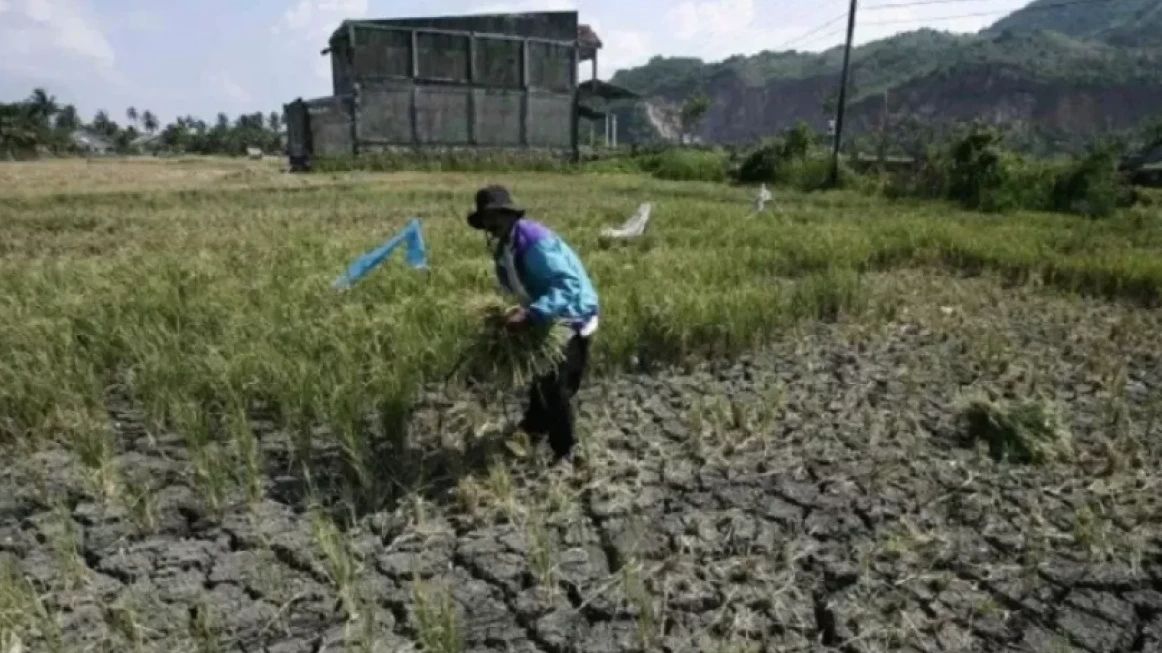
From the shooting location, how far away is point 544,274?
287 cm

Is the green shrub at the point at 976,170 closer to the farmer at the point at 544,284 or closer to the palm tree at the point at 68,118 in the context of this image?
the farmer at the point at 544,284

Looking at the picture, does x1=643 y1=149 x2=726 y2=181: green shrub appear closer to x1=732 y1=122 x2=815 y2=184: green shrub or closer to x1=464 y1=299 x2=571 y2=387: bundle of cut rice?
x1=732 y1=122 x2=815 y2=184: green shrub

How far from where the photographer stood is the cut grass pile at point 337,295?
333 cm

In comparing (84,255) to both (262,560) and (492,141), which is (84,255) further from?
(492,141)

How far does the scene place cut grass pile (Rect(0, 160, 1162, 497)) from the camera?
3.33 m

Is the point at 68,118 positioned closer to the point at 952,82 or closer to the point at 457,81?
the point at 457,81

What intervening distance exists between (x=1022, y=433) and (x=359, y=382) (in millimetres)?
2672

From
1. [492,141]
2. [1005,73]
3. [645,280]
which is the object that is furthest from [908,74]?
[645,280]

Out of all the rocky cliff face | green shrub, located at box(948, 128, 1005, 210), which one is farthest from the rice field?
the rocky cliff face

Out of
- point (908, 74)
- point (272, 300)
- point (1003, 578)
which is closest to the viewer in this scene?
point (1003, 578)

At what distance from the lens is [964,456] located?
317 cm

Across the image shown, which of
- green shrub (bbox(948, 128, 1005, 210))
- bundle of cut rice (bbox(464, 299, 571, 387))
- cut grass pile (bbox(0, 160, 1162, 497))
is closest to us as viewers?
bundle of cut rice (bbox(464, 299, 571, 387))

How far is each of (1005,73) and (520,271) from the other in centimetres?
11072

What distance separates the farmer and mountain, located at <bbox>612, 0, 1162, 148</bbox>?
51.2 m
